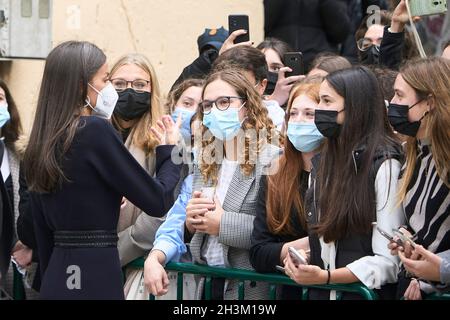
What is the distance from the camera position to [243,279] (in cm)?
570

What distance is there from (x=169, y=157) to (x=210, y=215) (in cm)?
43

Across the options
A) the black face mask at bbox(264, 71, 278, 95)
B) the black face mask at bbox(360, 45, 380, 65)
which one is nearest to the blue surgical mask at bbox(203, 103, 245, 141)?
the black face mask at bbox(264, 71, 278, 95)

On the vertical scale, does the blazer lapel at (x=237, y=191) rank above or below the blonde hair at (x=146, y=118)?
below

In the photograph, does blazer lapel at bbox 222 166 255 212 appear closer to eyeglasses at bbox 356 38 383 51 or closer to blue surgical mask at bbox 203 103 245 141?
blue surgical mask at bbox 203 103 245 141

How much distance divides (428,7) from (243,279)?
1.78 meters

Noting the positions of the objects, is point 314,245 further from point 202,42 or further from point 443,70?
point 202,42

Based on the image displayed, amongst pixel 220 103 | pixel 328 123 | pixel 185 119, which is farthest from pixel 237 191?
pixel 185 119

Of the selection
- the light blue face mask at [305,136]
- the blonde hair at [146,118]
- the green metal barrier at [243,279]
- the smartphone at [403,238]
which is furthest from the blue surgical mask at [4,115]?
the smartphone at [403,238]

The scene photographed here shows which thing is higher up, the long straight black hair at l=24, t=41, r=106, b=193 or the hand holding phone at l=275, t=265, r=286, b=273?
the long straight black hair at l=24, t=41, r=106, b=193

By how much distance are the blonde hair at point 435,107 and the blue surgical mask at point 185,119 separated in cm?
173

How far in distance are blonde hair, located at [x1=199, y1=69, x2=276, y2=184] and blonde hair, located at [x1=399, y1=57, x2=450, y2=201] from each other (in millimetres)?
1002

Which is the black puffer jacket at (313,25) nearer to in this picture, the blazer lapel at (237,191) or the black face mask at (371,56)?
the black face mask at (371,56)

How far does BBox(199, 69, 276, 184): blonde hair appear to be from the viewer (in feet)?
19.8

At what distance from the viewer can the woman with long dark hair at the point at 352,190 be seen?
5215 mm
